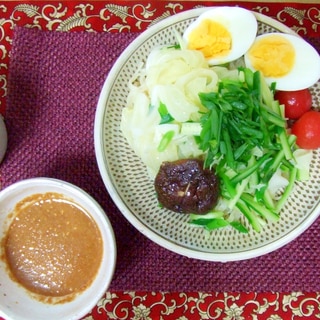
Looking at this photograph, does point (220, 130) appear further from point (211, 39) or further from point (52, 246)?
point (52, 246)

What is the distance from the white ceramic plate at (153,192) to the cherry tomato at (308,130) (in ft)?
0.20

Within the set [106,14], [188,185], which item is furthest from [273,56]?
[106,14]

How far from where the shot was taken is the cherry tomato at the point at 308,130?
1.28 m

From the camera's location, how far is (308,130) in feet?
4.20

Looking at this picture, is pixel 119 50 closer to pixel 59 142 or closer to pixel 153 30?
Answer: pixel 153 30

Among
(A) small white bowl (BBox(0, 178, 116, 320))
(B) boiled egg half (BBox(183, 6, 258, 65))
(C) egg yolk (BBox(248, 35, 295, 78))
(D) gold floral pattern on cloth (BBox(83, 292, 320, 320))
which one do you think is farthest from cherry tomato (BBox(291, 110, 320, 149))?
(A) small white bowl (BBox(0, 178, 116, 320))

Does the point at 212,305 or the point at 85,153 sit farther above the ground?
the point at 85,153

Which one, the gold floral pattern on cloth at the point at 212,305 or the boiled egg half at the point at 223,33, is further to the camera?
the gold floral pattern on cloth at the point at 212,305

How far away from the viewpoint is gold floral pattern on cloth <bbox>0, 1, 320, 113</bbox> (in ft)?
4.83

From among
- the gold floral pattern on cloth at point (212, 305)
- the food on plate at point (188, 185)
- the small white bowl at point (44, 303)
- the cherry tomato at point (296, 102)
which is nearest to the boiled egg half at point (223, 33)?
the cherry tomato at point (296, 102)

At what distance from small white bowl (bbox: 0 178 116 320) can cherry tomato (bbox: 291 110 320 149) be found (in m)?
0.54

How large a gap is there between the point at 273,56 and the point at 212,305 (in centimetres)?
69

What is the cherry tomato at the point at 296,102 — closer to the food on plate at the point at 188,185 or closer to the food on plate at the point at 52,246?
the food on plate at the point at 188,185

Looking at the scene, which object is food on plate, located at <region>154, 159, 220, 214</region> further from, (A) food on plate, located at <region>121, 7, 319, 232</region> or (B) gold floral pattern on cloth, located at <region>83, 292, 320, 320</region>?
(B) gold floral pattern on cloth, located at <region>83, 292, 320, 320</region>
